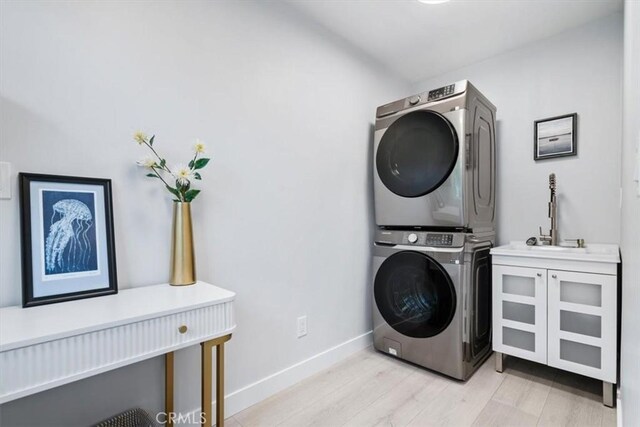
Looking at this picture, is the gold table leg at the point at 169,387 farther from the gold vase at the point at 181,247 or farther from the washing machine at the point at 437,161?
the washing machine at the point at 437,161

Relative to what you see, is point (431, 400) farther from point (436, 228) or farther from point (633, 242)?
point (633, 242)

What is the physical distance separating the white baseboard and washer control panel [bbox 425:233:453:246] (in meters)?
0.94

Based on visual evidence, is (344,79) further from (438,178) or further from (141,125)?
(141,125)

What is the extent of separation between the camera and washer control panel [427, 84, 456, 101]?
1941 millimetres

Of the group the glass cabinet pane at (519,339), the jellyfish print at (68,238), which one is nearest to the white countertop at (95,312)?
the jellyfish print at (68,238)

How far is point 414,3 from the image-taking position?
1844mm

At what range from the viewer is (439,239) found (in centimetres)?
196

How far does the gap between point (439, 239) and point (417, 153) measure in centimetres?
60

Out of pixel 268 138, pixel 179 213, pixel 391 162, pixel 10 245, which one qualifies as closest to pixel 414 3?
pixel 391 162

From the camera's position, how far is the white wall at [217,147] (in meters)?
1.09

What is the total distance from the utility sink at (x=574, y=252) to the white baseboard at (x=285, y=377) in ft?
3.97

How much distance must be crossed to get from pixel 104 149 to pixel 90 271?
0.48 m

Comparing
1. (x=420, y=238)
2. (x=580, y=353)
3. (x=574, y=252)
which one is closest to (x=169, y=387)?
(x=420, y=238)

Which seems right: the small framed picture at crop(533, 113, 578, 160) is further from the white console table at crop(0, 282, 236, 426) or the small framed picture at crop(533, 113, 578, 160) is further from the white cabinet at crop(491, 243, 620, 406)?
the white console table at crop(0, 282, 236, 426)
